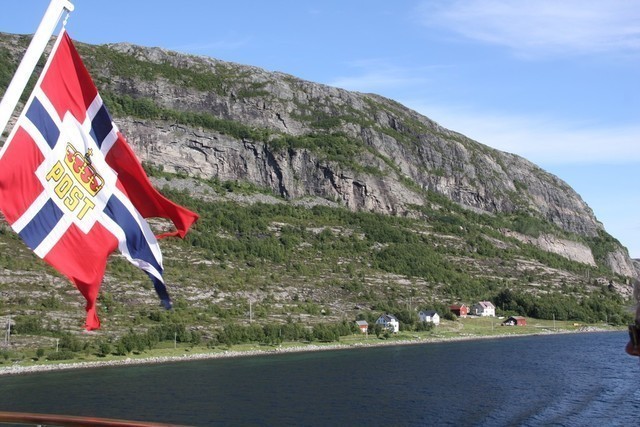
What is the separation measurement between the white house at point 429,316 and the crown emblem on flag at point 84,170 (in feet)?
385

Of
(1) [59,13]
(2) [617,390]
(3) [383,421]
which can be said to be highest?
(1) [59,13]

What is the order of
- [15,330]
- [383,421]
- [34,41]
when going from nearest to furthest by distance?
[34,41] → [383,421] → [15,330]

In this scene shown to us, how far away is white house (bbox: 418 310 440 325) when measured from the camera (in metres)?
124

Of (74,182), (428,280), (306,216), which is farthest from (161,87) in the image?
(74,182)

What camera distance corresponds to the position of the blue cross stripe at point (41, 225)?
7917 millimetres

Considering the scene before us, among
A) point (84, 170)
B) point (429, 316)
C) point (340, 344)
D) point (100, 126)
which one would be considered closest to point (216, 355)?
point (340, 344)

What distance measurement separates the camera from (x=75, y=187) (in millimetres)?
8523

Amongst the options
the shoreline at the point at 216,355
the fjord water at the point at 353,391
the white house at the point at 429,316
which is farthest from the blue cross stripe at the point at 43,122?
the white house at the point at 429,316

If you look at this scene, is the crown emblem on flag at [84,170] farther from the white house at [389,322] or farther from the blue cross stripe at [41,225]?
the white house at [389,322]

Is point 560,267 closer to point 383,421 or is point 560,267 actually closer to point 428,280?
point 428,280

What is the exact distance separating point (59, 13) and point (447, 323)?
406ft

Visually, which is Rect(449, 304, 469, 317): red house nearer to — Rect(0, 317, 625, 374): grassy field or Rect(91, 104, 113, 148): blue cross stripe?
Rect(0, 317, 625, 374): grassy field

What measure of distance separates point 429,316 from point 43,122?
395 feet

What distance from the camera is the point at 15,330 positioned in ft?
253
